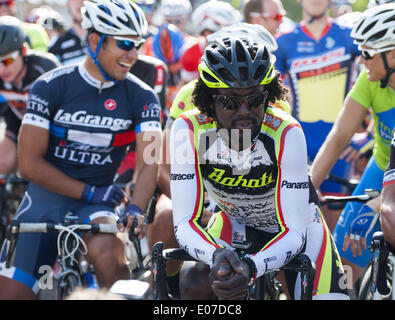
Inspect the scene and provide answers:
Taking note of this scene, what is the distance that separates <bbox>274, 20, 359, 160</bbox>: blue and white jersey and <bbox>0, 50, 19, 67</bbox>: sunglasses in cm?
278

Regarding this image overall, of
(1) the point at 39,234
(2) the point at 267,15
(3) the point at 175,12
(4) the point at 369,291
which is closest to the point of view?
(4) the point at 369,291

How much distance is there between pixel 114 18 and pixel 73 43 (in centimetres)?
420

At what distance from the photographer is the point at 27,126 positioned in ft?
16.5

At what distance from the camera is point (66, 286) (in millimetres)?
4531

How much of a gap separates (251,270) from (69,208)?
6.89 feet

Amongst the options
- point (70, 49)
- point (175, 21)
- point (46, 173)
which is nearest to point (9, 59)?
point (46, 173)

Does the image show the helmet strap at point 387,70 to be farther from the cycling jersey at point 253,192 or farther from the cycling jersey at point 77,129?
the cycling jersey at point 77,129

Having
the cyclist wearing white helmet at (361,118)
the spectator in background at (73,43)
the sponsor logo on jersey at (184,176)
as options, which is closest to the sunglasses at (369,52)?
the cyclist wearing white helmet at (361,118)

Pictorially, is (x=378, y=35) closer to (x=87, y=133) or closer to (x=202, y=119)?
(x=202, y=119)

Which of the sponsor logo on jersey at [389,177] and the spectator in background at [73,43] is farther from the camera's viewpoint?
the spectator in background at [73,43]

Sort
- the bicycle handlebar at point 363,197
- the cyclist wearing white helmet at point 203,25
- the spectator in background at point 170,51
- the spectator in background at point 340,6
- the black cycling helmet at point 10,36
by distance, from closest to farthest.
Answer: the bicycle handlebar at point 363,197, the black cycling helmet at point 10,36, the cyclist wearing white helmet at point 203,25, the spectator in background at point 170,51, the spectator in background at point 340,6

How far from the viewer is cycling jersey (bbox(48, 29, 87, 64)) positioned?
30.1 ft

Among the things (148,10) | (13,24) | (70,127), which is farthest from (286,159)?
(148,10)

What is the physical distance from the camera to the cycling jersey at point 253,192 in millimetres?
3758
